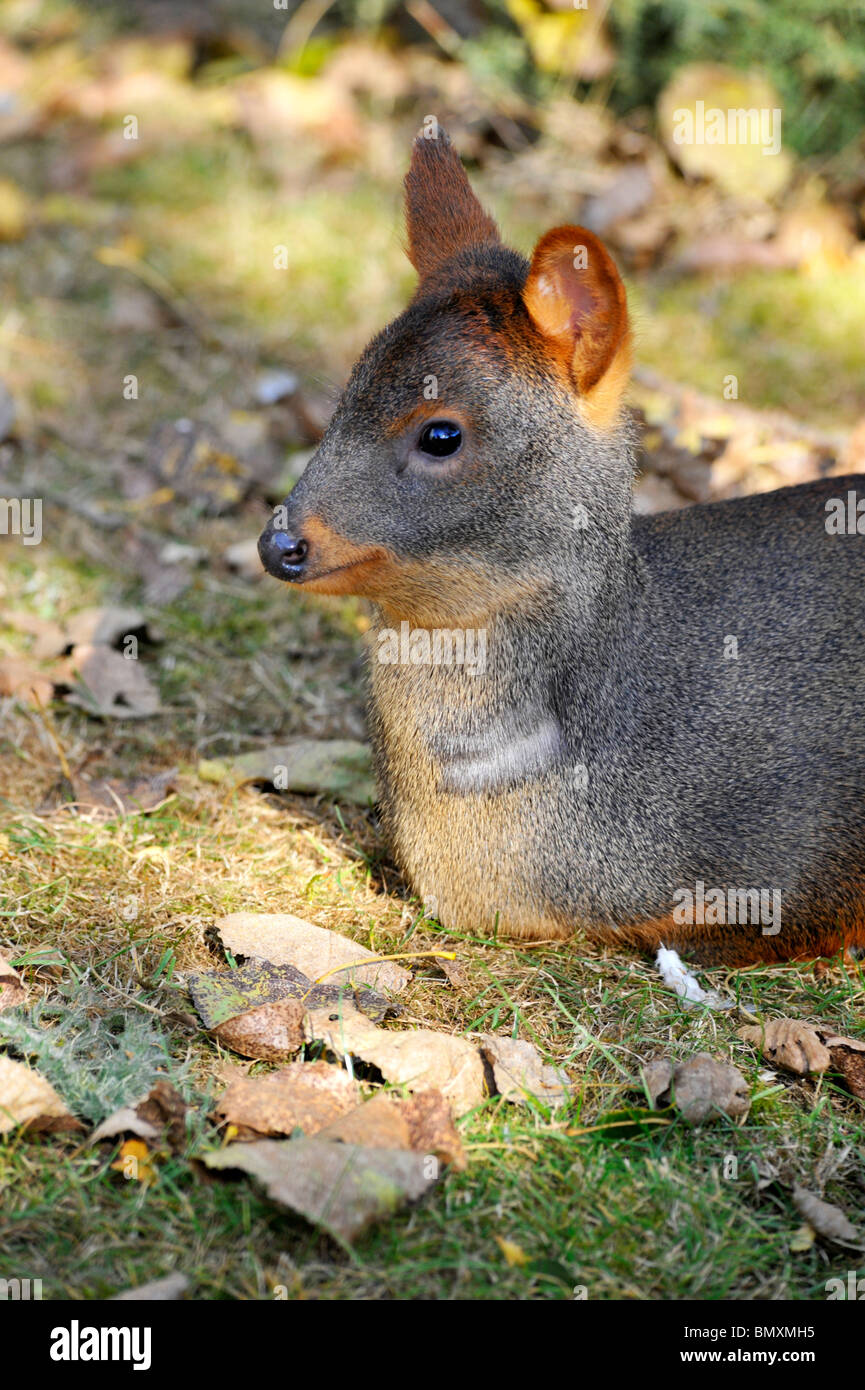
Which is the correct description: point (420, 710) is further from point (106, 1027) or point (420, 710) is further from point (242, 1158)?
point (242, 1158)

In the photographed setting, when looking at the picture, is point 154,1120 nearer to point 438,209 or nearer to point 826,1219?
point 826,1219

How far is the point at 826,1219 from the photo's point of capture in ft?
9.91

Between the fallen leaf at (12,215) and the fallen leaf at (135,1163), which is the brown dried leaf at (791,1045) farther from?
the fallen leaf at (12,215)

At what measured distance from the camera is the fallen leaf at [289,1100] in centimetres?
302

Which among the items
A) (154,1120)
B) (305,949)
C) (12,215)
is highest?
(12,215)

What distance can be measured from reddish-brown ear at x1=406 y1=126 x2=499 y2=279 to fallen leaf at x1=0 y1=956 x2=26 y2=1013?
233 cm

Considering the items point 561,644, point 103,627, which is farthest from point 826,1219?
point 103,627

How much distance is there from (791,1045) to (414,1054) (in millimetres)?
1034

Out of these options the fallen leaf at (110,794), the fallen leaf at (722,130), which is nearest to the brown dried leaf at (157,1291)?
the fallen leaf at (110,794)

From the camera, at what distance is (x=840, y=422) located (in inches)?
279

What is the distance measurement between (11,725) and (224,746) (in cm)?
76

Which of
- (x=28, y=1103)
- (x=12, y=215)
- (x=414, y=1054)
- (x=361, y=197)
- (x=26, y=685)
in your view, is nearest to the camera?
(x=28, y=1103)

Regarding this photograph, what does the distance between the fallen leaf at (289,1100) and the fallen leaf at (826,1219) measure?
1054 millimetres

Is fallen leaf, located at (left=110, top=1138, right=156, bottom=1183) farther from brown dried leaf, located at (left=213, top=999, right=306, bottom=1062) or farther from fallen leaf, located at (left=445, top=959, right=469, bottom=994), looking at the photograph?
fallen leaf, located at (left=445, top=959, right=469, bottom=994)
